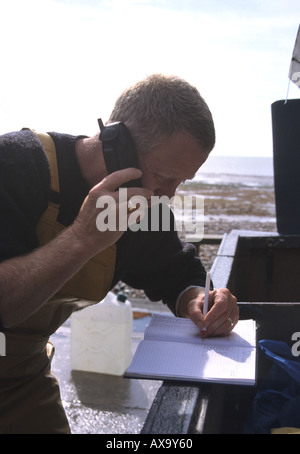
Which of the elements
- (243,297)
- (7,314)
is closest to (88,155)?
(7,314)

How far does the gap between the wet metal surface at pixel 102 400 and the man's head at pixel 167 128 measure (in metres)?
2.14

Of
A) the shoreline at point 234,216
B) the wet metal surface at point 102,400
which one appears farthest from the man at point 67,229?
the shoreline at point 234,216

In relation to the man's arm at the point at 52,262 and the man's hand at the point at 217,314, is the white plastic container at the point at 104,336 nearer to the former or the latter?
the man's hand at the point at 217,314

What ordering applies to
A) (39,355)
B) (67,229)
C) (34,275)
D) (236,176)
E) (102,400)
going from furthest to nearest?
(236,176) < (102,400) < (39,355) < (67,229) < (34,275)

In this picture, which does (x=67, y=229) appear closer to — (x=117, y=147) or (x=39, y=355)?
(x=117, y=147)

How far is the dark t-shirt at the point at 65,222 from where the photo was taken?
1.56m

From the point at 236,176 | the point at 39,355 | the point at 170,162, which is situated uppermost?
the point at 170,162

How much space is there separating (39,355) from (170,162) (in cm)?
99

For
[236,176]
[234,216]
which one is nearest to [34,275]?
[234,216]

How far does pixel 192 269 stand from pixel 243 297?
1224mm

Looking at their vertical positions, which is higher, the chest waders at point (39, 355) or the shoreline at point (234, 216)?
the chest waders at point (39, 355)

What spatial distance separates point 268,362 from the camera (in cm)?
209

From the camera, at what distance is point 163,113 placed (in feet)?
5.85
